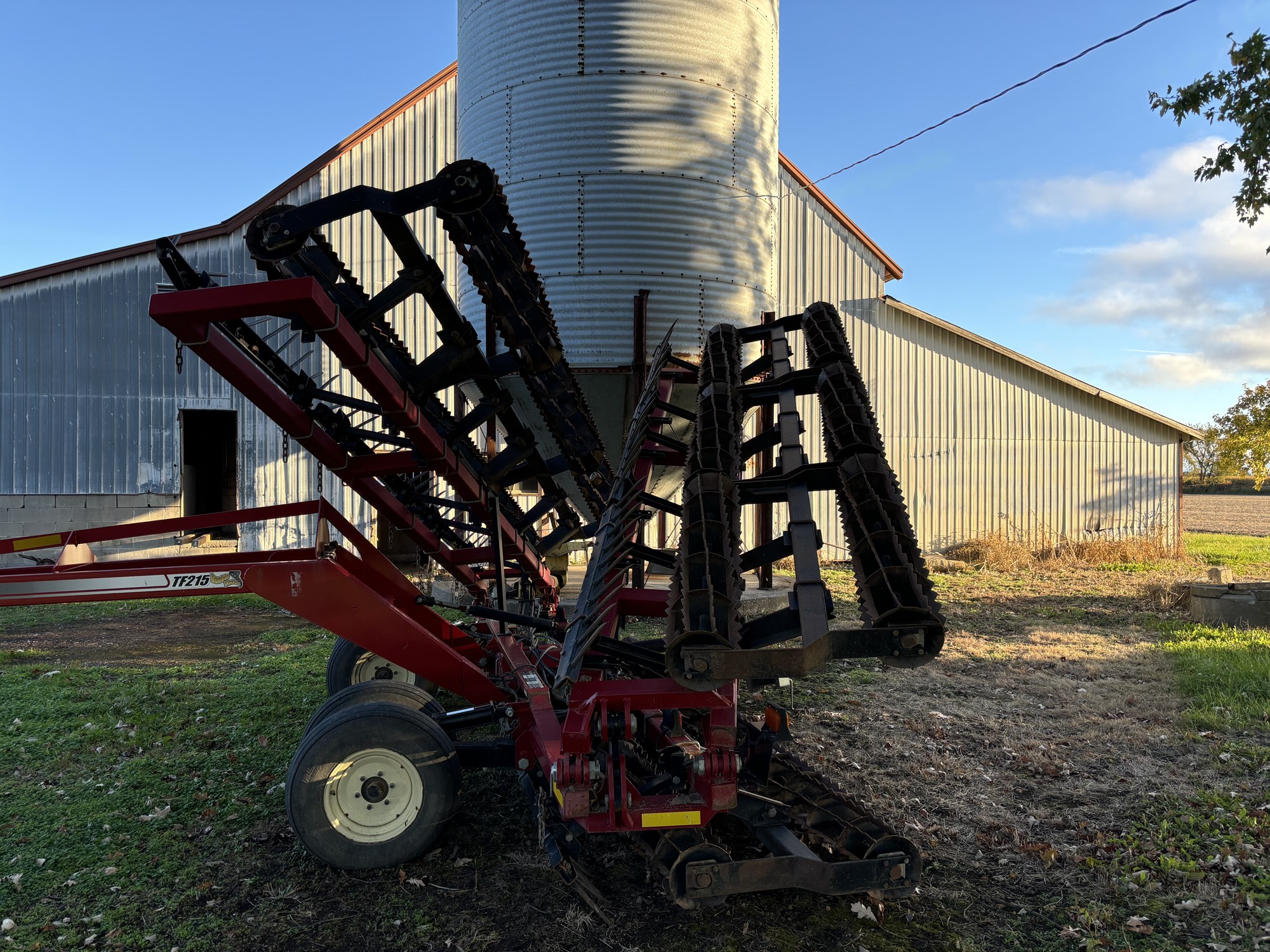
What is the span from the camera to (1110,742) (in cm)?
647

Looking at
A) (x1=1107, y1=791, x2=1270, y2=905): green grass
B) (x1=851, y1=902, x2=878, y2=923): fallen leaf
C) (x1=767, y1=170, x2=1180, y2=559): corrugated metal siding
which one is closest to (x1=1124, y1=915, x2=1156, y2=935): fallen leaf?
(x1=1107, y1=791, x2=1270, y2=905): green grass

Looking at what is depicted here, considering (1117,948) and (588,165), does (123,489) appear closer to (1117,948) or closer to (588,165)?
(588,165)

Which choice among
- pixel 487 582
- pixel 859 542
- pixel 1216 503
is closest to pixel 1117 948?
pixel 859 542

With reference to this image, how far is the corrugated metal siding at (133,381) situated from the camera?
1469 cm

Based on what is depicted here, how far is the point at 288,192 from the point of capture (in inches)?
635

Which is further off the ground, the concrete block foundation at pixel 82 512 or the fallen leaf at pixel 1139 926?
the concrete block foundation at pixel 82 512

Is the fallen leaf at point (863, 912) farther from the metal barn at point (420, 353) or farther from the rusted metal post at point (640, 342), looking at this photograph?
the metal barn at point (420, 353)

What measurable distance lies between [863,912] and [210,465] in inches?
901

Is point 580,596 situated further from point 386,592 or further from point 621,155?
point 621,155

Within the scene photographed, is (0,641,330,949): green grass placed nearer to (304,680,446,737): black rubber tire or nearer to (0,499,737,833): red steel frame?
(304,680,446,737): black rubber tire

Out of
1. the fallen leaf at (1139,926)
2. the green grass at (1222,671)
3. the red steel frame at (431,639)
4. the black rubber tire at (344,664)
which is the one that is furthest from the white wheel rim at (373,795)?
the green grass at (1222,671)

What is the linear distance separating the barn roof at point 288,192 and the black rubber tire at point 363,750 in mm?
12232

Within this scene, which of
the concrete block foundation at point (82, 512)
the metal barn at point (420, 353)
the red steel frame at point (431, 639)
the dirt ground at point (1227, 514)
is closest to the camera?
the red steel frame at point (431, 639)

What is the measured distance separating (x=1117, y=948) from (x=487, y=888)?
2817mm
